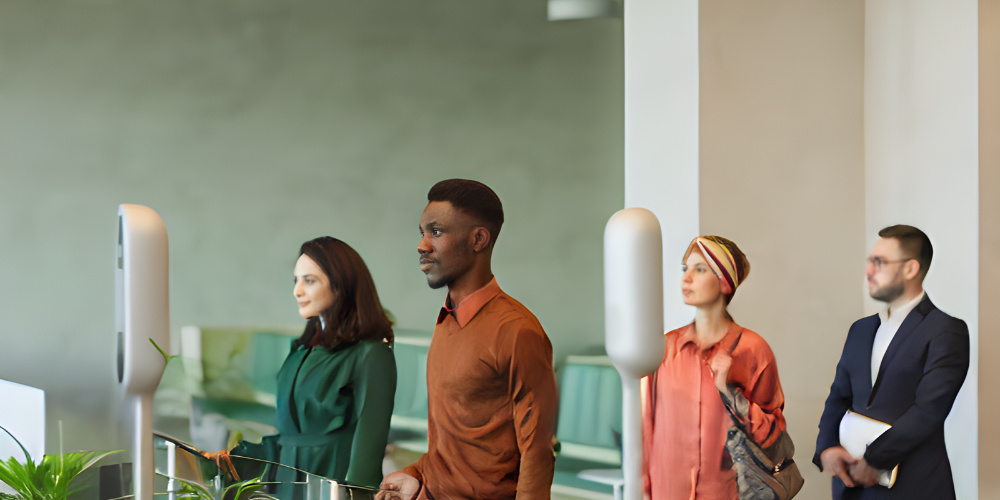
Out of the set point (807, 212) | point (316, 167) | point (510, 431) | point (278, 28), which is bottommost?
point (510, 431)

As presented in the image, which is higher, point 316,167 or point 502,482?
point 316,167

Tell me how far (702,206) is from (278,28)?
2.05 meters

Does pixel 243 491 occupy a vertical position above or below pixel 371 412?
above

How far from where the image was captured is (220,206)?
3732 millimetres

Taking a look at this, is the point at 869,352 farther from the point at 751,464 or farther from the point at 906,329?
the point at 751,464

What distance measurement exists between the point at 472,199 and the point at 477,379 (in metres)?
0.37

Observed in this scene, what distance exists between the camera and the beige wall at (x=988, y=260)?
2.74 m

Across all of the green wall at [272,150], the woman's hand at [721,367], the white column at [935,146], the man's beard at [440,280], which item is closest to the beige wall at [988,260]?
the white column at [935,146]

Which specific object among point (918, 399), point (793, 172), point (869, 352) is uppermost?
point (793, 172)

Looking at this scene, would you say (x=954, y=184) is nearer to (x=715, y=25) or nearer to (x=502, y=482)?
(x=715, y=25)

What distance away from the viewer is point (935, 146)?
9.85 ft

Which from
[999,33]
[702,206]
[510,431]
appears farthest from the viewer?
[702,206]

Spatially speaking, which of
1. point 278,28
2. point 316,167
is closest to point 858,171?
point 316,167

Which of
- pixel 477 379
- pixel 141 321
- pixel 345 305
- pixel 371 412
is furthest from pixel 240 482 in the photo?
pixel 345 305
